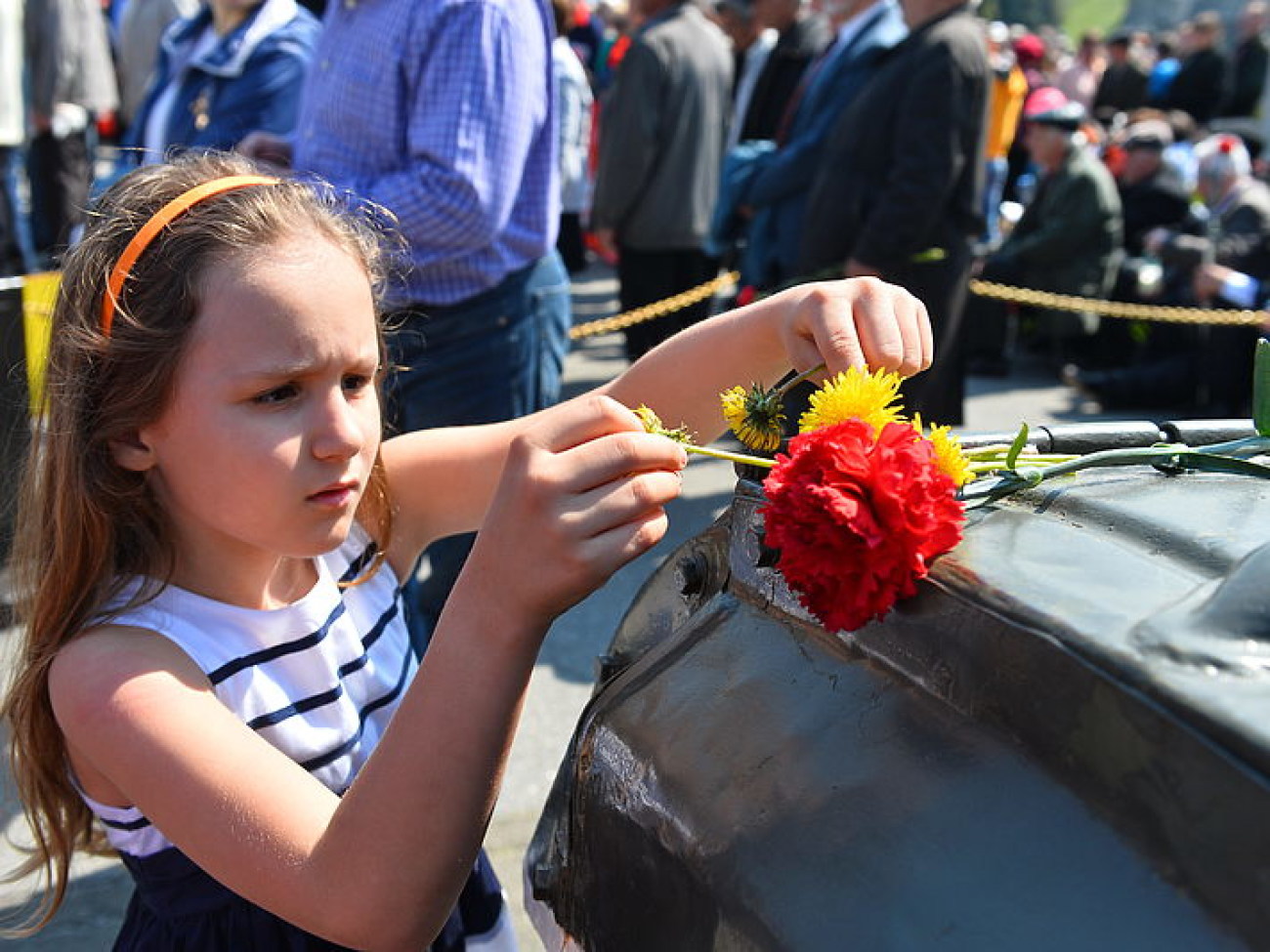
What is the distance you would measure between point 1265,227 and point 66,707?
24.4 feet

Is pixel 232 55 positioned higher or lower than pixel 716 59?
higher

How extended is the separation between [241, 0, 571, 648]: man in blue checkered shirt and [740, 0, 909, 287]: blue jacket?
207cm

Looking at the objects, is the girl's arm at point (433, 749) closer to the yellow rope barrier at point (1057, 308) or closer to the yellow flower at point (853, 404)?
the yellow flower at point (853, 404)

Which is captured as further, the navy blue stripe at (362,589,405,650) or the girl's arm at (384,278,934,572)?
the navy blue stripe at (362,589,405,650)

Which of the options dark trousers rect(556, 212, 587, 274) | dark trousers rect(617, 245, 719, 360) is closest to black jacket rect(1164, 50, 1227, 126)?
dark trousers rect(556, 212, 587, 274)

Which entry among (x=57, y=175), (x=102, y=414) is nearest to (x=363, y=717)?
(x=102, y=414)

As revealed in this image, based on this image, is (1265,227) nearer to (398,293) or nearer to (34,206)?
(398,293)

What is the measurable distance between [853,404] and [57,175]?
25.6 feet

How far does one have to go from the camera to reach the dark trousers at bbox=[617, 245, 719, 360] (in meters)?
6.43

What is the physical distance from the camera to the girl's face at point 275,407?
1370 millimetres

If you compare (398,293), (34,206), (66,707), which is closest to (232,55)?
(398,293)

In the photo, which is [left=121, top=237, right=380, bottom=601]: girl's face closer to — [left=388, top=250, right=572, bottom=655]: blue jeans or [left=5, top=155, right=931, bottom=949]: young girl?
[left=5, top=155, right=931, bottom=949]: young girl

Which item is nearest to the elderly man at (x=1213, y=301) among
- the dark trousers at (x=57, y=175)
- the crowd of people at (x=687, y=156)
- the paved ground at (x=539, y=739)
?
the crowd of people at (x=687, y=156)

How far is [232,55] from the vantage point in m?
3.65
